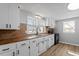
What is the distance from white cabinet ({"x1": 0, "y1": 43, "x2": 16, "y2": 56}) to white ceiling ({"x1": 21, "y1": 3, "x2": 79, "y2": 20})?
0.56m

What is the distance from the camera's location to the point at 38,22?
124 centimetres

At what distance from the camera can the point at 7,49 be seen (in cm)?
113

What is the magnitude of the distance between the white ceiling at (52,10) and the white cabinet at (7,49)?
0.56 m

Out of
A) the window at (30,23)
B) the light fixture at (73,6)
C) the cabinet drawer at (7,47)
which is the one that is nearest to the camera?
the light fixture at (73,6)

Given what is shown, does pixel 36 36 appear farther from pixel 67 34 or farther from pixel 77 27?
pixel 77 27

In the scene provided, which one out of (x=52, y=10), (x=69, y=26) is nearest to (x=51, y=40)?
(x=69, y=26)

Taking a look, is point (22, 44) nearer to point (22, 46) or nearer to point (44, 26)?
point (22, 46)

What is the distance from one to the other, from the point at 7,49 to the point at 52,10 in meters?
0.80

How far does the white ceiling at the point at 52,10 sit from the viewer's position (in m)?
1.04

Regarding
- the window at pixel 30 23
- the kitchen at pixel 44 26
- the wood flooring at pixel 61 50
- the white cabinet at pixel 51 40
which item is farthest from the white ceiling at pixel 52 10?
the wood flooring at pixel 61 50

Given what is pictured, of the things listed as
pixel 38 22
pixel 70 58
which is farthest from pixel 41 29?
pixel 70 58

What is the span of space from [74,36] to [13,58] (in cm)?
77

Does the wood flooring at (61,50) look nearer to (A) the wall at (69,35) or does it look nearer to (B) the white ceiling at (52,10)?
(A) the wall at (69,35)

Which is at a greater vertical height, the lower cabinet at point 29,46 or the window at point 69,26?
the window at point 69,26
